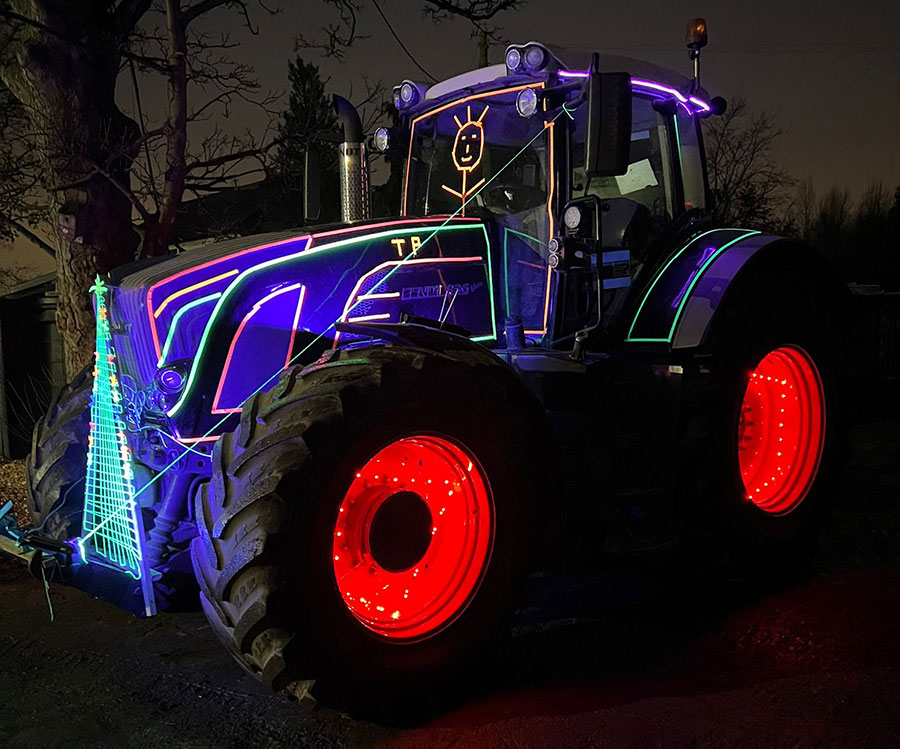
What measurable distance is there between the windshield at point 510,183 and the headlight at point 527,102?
10 cm

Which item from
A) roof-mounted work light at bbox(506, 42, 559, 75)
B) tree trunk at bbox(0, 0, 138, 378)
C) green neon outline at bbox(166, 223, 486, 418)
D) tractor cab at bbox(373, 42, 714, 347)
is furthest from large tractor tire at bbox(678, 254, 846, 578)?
tree trunk at bbox(0, 0, 138, 378)

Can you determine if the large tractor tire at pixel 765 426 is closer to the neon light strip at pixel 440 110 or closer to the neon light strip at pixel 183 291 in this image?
the neon light strip at pixel 440 110

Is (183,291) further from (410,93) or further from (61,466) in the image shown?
(410,93)

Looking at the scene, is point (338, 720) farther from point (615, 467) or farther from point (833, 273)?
point (833, 273)

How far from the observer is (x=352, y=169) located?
453 cm

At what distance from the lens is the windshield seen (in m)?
4.56

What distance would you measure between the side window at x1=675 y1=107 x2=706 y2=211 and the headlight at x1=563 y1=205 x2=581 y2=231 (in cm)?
115

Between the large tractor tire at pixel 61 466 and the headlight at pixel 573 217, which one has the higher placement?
the headlight at pixel 573 217

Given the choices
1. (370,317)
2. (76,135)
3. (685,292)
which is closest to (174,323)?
(370,317)

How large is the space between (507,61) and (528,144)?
1.39 ft

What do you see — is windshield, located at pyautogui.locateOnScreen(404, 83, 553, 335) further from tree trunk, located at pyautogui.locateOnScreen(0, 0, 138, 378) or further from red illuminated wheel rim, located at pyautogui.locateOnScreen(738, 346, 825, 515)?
tree trunk, located at pyautogui.locateOnScreen(0, 0, 138, 378)

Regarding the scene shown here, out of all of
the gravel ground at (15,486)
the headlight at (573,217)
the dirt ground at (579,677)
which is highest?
the headlight at (573,217)

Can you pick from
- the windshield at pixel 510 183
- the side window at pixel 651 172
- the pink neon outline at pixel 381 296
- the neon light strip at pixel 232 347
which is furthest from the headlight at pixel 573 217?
the neon light strip at pixel 232 347

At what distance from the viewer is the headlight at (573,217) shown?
14.1 ft
